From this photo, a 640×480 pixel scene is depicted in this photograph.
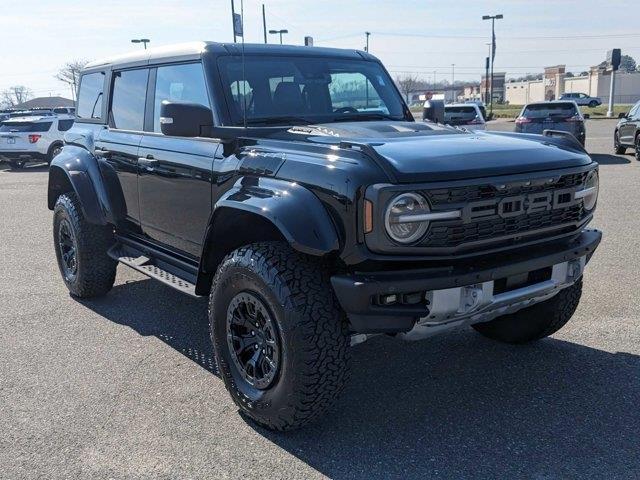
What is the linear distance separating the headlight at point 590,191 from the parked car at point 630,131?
13402 millimetres

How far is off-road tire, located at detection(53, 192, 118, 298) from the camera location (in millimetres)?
5445

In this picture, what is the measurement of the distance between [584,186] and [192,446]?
2.48m

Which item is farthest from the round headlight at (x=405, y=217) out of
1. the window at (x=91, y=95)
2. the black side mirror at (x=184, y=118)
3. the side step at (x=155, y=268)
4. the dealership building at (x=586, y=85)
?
the dealership building at (x=586, y=85)

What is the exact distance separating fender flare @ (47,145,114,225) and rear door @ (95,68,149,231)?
94 millimetres

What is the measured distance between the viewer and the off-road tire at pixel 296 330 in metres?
3.06

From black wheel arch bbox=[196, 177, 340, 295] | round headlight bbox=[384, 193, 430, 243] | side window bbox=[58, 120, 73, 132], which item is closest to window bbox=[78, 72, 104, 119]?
black wheel arch bbox=[196, 177, 340, 295]

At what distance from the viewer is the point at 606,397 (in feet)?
12.1

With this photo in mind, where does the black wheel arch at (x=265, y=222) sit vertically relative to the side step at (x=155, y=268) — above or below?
above

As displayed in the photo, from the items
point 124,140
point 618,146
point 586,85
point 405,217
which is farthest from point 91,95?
point 586,85

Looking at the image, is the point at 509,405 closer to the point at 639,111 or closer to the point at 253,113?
the point at 253,113

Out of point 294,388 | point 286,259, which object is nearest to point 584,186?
point 286,259

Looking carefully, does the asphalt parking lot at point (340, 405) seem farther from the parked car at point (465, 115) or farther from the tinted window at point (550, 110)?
the tinted window at point (550, 110)

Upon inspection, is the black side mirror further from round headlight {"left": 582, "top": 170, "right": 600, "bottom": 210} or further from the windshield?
round headlight {"left": 582, "top": 170, "right": 600, "bottom": 210}

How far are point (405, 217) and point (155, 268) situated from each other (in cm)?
243
